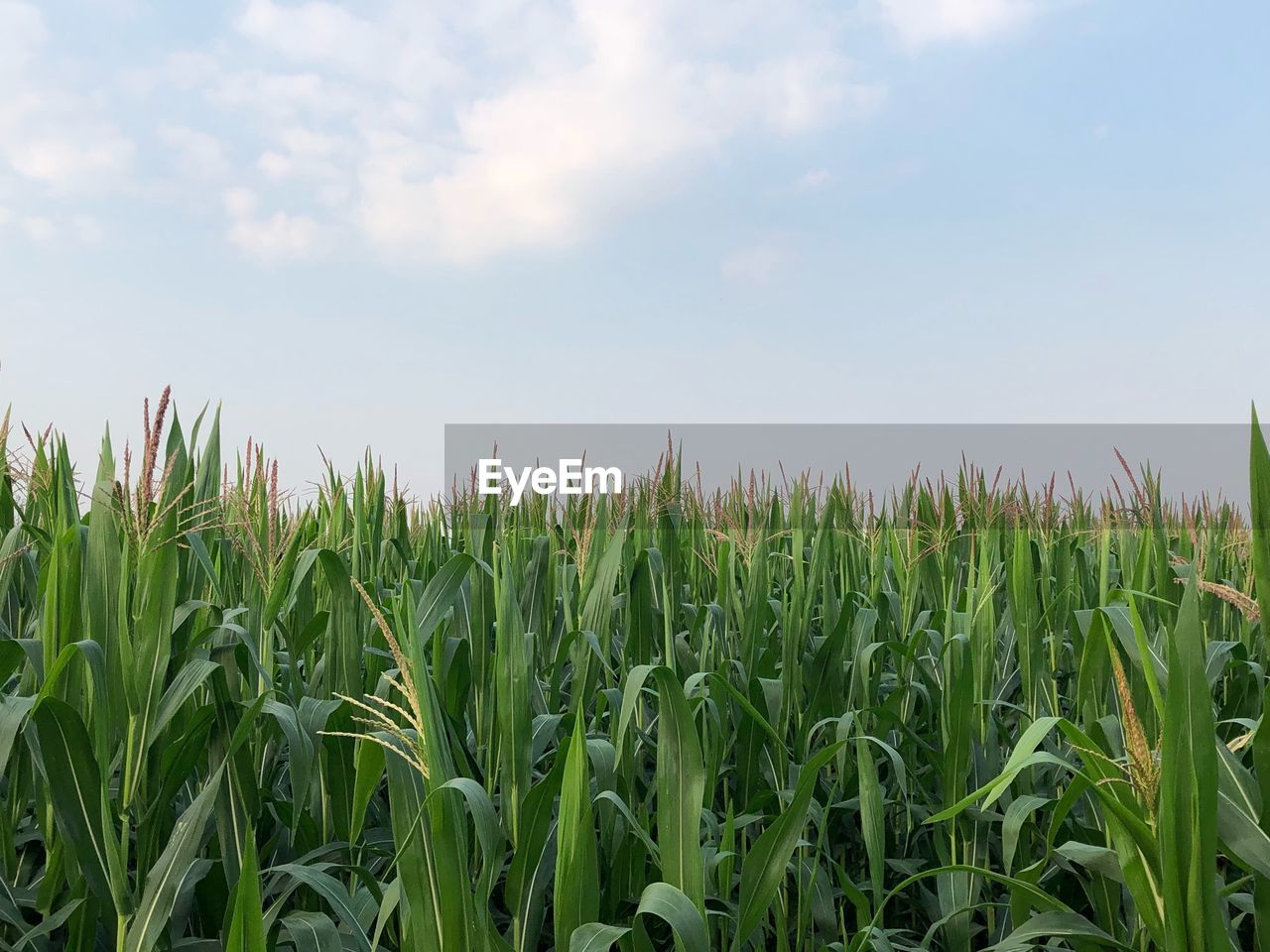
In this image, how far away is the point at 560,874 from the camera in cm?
130

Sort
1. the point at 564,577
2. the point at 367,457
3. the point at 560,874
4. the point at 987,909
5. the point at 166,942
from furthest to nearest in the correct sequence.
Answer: the point at 367,457, the point at 564,577, the point at 987,909, the point at 166,942, the point at 560,874

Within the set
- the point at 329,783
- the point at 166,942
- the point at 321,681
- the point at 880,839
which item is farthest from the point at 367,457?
the point at 880,839

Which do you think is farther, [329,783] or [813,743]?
[813,743]

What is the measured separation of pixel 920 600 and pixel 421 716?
8.65 feet

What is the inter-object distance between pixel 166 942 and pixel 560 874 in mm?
895

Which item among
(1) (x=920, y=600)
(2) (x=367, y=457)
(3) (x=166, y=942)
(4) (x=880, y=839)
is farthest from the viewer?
(2) (x=367, y=457)

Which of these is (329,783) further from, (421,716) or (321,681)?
(421,716)

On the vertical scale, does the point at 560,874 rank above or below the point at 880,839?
above

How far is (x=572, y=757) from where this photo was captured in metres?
1.28

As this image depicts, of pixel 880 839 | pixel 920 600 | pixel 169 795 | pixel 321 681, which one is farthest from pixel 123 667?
pixel 920 600

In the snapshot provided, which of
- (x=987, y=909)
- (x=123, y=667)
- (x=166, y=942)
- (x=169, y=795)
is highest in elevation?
(x=123, y=667)

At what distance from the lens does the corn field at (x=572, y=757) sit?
1.31m

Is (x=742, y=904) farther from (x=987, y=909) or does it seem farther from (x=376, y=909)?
(x=987, y=909)

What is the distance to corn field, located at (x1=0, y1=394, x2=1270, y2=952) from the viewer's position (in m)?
1.31
